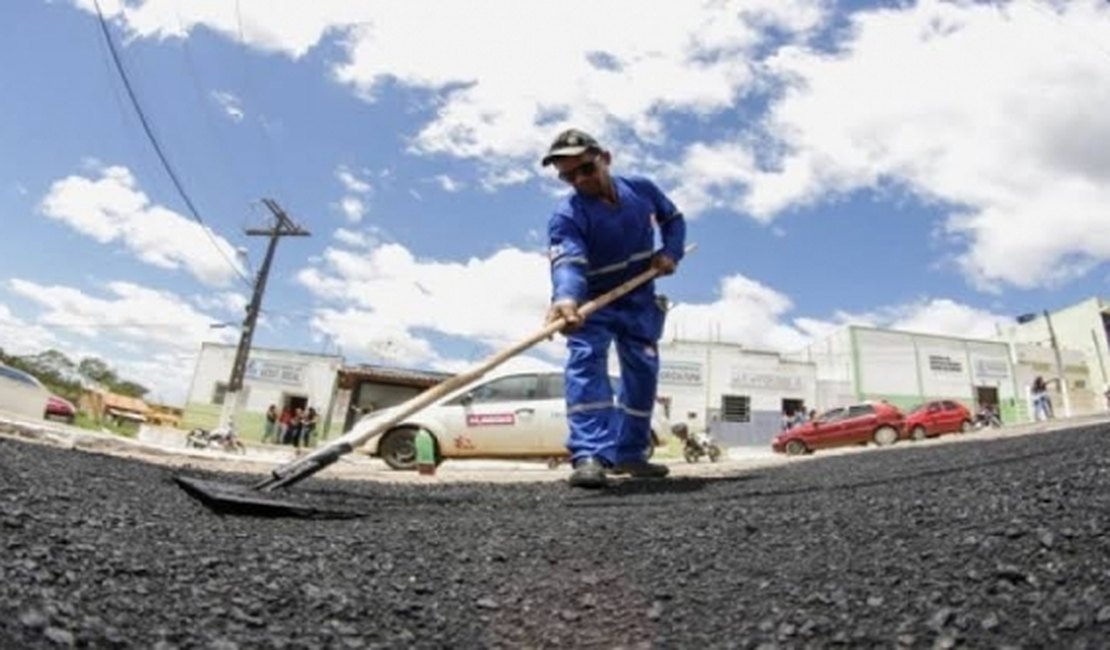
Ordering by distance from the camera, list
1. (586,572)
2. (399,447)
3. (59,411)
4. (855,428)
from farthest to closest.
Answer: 1. (59,411)
2. (855,428)
3. (399,447)
4. (586,572)

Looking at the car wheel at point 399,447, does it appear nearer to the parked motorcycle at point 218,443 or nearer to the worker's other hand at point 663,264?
the worker's other hand at point 663,264

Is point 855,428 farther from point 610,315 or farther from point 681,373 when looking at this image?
point 610,315

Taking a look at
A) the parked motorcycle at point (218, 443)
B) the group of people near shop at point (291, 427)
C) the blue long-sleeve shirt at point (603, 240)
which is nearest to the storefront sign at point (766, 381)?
the group of people near shop at point (291, 427)

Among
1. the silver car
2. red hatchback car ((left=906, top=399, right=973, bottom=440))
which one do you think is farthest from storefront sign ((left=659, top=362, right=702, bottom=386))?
the silver car

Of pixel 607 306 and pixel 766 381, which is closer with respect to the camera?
pixel 607 306

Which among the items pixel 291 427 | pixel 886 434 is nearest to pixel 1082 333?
pixel 886 434

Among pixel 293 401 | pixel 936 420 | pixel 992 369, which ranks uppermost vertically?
pixel 992 369

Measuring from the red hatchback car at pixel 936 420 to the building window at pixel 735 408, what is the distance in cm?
1487

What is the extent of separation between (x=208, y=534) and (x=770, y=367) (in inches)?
1396

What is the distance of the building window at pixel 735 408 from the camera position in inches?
1357

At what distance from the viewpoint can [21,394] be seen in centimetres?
1421

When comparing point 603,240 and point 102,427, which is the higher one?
point 102,427

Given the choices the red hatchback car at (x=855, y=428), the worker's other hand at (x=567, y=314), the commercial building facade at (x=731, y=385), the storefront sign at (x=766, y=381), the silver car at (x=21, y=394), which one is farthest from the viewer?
the storefront sign at (x=766, y=381)

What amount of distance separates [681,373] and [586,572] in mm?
33637
